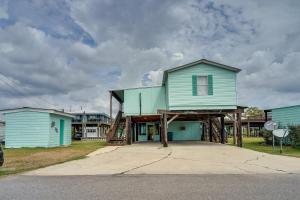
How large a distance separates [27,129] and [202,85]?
42.5 ft

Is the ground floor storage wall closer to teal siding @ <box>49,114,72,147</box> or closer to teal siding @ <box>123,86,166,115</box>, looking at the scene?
teal siding @ <box>123,86,166,115</box>

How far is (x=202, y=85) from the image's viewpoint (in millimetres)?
21969

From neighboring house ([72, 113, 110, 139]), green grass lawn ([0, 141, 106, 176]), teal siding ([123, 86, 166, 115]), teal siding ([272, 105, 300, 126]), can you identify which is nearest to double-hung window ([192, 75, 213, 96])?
teal siding ([123, 86, 166, 115])

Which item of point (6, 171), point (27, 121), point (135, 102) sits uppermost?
point (135, 102)

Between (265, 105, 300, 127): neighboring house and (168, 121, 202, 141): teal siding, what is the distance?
8397 millimetres

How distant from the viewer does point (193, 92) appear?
71.3 ft

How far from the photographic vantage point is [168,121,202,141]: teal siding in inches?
1256

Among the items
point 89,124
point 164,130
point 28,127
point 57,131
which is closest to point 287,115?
point 164,130

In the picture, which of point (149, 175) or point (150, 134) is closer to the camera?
point (149, 175)

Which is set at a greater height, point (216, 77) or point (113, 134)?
point (216, 77)

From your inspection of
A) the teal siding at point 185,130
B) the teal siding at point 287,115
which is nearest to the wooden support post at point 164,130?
the teal siding at point 287,115

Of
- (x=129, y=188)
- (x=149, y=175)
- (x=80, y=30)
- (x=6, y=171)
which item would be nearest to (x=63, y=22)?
(x=80, y=30)

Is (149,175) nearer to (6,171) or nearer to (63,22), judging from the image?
(6,171)

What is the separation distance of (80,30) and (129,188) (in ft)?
48.7
